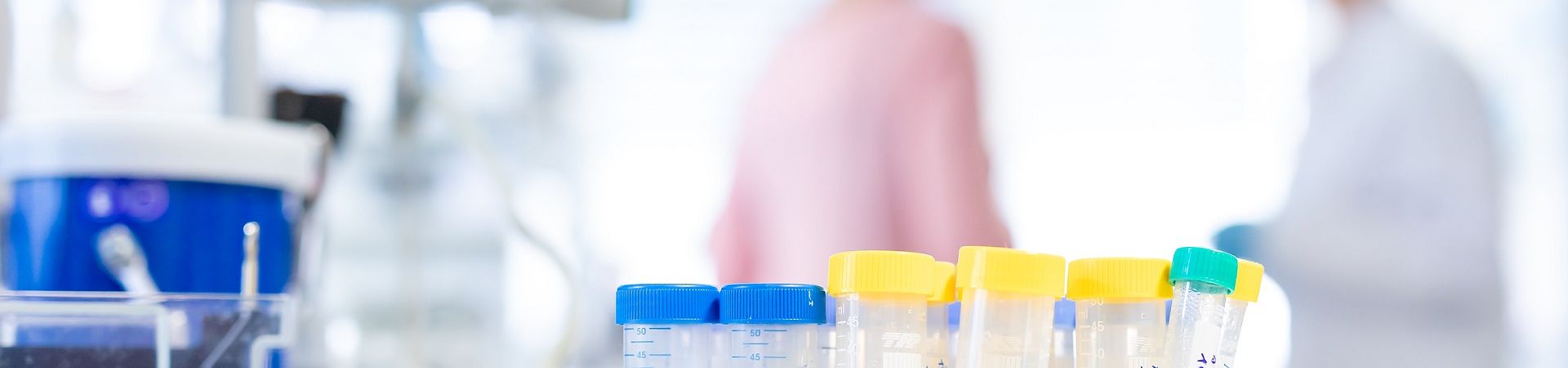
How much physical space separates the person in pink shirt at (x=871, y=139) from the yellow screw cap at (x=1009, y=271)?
0.90 m

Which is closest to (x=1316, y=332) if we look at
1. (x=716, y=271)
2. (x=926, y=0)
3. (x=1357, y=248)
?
(x=1357, y=248)

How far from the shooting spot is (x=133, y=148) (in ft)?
2.05

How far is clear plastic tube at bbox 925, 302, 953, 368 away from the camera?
495 mm

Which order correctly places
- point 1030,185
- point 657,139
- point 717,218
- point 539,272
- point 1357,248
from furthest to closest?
point 1030,185, point 657,139, point 1357,248, point 717,218, point 539,272

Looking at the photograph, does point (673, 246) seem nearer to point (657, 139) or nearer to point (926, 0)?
point (657, 139)

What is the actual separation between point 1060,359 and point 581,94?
1130mm

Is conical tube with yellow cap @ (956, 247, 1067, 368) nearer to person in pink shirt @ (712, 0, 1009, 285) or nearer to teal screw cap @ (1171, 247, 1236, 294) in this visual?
teal screw cap @ (1171, 247, 1236, 294)

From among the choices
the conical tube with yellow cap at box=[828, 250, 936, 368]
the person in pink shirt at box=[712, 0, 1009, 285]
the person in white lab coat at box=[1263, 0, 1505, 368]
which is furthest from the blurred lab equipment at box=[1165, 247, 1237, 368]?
the person in white lab coat at box=[1263, 0, 1505, 368]

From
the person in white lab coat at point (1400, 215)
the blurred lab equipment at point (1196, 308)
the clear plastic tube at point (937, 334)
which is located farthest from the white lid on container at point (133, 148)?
the person in white lab coat at point (1400, 215)

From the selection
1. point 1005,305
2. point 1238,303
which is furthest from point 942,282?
point 1238,303

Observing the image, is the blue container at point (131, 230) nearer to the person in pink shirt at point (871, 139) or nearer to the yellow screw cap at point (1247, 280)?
the yellow screw cap at point (1247, 280)

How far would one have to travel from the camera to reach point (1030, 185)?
242 centimetres

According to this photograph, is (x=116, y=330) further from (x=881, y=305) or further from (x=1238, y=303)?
(x=1238, y=303)

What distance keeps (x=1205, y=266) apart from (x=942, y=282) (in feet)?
0.34
